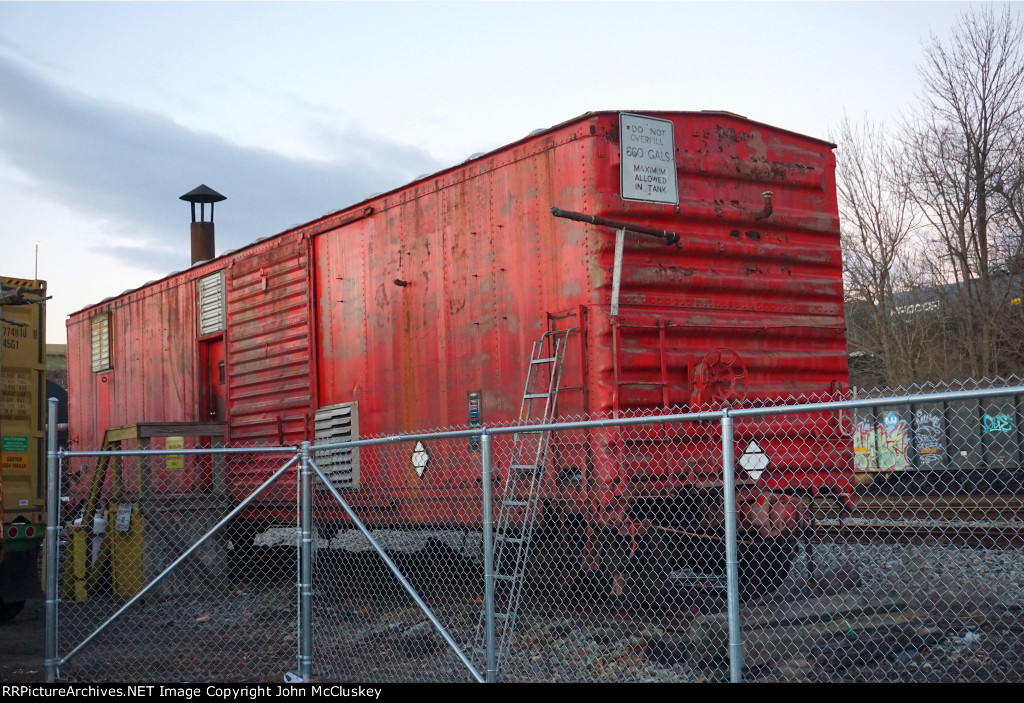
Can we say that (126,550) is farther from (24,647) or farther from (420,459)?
(420,459)

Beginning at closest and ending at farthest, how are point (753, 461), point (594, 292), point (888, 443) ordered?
point (594, 292), point (753, 461), point (888, 443)

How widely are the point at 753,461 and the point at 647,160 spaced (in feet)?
8.47

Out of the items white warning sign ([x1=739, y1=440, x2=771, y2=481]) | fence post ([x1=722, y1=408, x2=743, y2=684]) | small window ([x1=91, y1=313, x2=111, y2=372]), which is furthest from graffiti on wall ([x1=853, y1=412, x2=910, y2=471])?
fence post ([x1=722, y1=408, x2=743, y2=684])

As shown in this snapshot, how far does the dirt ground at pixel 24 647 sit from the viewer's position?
675 centimetres

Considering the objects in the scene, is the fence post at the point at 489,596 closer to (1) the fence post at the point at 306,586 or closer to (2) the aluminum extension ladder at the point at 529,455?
(1) the fence post at the point at 306,586

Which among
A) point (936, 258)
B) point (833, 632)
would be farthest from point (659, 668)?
point (936, 258)

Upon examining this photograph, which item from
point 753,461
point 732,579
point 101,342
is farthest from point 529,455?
point 101,342

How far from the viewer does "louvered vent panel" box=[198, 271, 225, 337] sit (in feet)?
40.3

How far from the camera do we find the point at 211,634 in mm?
8234

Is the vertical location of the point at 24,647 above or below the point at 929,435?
below

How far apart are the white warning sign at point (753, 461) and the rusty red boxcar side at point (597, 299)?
0.11 meters

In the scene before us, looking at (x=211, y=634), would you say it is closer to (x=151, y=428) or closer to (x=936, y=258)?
(x=151, y=428)

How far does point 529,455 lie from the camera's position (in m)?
7.54

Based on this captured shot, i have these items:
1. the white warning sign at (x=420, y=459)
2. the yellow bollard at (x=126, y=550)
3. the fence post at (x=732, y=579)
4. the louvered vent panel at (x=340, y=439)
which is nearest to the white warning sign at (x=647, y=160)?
the white warning sign at (x=420, y=459)
